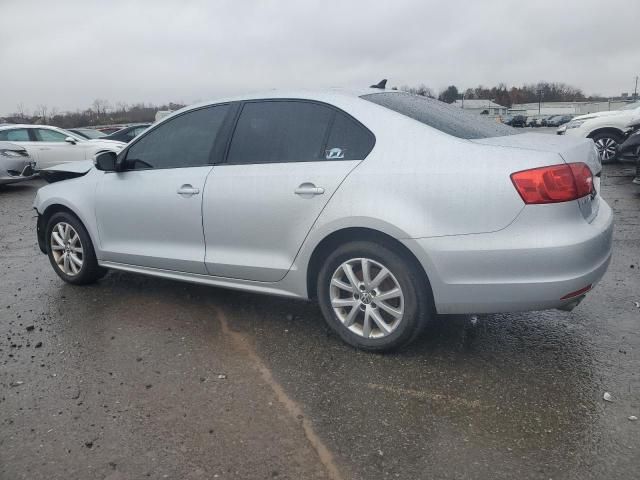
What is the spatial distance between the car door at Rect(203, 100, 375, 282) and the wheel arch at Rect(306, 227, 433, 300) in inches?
5.5

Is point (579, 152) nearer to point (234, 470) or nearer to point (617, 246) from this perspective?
point (234, 470)

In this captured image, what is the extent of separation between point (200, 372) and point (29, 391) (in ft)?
3.22

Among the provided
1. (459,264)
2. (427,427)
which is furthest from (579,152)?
(427,427)

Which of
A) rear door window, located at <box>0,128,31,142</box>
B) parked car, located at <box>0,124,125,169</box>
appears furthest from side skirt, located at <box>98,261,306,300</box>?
rear door window, located at <box>0,128,31,142</box>

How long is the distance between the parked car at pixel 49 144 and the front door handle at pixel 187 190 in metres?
11.5

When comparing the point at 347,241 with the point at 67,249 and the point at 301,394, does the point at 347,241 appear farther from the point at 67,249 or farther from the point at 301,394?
the point at 67,249

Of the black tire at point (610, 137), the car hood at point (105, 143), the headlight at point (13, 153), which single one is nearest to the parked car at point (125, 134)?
the car hood at point (105, 143)

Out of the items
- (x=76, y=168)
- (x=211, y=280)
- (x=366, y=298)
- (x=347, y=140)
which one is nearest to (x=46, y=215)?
(x=76, y=168)

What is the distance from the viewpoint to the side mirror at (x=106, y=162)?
15.2 ft

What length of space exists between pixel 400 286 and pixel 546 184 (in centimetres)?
100

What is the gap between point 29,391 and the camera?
10.7 ft

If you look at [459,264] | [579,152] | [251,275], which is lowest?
[251,275]

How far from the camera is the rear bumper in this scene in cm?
296

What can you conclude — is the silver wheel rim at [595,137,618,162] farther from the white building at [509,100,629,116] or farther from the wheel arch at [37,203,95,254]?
the white building at [509,100,629,116]
